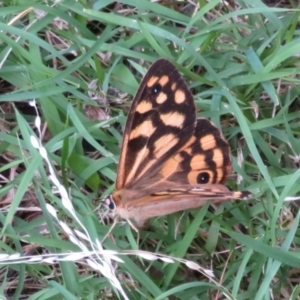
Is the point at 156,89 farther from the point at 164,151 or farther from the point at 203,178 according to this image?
the point at 203,178

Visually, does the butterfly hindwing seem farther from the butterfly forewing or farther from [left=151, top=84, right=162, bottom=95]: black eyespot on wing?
[left=151, top=84, right=162, bottom=95]: black eyespot on wing

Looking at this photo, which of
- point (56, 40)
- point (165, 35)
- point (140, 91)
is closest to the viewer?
point (140, 91)

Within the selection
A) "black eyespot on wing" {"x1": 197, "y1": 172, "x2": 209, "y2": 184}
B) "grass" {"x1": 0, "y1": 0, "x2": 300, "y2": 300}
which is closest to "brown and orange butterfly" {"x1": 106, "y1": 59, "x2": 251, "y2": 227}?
"black eyespot on wing" {"x1": 197, "y1": 172, "x2": 209, "y2": 184}

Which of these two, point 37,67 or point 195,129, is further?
point 37,67

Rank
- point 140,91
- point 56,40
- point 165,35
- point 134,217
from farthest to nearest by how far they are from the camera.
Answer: point 56,40, point 165,35, point 134,217, point 140,91

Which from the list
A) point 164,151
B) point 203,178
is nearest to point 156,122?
point 164,151

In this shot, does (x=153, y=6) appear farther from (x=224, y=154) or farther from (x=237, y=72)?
(x=224, y=154)

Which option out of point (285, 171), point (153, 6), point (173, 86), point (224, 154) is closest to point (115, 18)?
point (153, 6)
